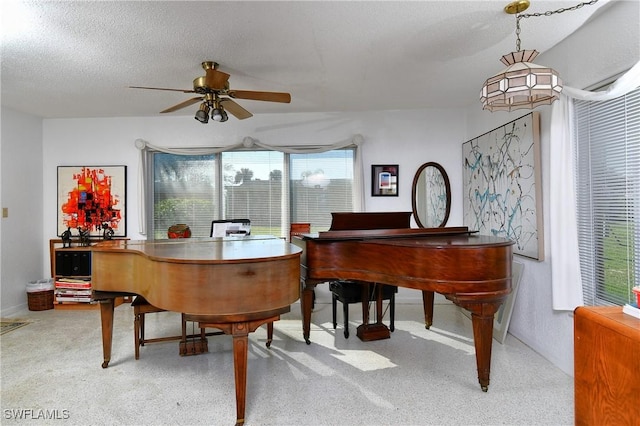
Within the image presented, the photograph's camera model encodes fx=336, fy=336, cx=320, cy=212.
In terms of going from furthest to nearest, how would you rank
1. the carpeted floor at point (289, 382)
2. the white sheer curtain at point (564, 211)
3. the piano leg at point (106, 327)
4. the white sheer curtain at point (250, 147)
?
the white sheer curtain at point (250, 147) → the piano leg at point (106, 327) → the white sheer curtain at point (564, 211) → the carpeted floor at point (289, 382)

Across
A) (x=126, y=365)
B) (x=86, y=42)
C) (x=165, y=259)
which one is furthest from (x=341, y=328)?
(x=86, y=42)

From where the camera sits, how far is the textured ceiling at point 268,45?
203 centimetres

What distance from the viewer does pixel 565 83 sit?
2.43 metres

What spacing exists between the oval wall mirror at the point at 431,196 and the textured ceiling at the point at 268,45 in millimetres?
1029

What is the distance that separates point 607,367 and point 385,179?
331cm

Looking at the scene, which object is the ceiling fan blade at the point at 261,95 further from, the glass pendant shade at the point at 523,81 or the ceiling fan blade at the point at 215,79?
the glass pendant shade at the point at 523,81

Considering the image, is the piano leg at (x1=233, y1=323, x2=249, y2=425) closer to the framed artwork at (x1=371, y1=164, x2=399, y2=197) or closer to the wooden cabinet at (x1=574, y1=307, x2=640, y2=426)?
the wooden cabinet at (x1=574, y1=307, x2=640, y2=426)

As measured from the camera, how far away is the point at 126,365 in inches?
99.6

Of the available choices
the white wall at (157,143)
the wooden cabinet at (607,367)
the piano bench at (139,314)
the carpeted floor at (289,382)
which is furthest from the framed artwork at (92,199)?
the wooden cabinet at (607,367)

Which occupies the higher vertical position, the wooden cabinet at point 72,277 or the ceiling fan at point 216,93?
the ceiling fan at point 216,93

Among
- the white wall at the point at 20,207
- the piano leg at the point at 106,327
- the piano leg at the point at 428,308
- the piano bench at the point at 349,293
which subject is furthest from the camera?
the white wall at the point at 20,207

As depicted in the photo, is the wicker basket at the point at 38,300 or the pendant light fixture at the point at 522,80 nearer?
the pendant light fixture at the point at 522,80

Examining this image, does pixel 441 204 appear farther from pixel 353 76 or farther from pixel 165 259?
pixel 165 259

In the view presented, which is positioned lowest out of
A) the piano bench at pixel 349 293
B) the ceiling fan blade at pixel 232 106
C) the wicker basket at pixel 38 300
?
the wicker basket at pixel 38 300
